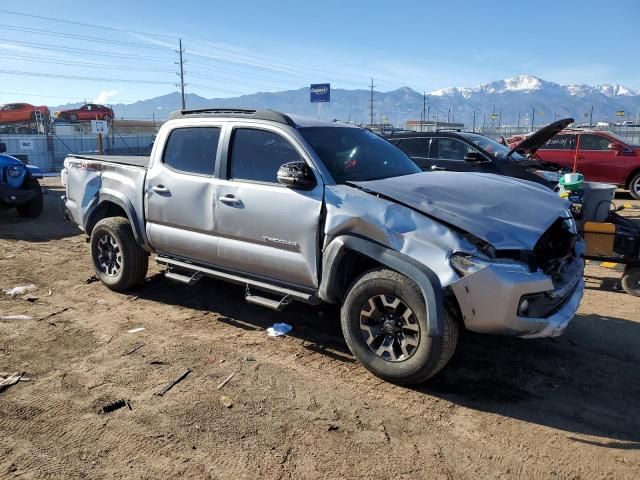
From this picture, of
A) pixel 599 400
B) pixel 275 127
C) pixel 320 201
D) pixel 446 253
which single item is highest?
pixel 275 127

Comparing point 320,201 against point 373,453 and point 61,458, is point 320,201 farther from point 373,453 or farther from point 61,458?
point 61,458

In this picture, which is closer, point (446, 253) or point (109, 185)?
point (446, 253)

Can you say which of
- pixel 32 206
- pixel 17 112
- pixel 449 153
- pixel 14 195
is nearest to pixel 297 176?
pixel 449 153

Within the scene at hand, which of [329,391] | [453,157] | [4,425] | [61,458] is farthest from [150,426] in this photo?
[453,157]

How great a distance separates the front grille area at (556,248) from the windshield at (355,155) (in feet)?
4.30

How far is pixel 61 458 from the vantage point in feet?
9.35

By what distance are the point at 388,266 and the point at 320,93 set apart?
165 feet

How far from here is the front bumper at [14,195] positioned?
943cm

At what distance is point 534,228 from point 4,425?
3.65 metres

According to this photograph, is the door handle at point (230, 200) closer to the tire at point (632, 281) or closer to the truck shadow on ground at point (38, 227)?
the tire at point (632, 281)

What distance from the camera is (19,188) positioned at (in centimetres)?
977

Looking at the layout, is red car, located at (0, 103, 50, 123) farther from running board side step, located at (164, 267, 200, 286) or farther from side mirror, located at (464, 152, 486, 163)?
running board side step, located at (164, 267, 200, 286)

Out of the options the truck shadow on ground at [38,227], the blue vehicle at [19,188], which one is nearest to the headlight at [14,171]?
the blue vehicle at [19,188]

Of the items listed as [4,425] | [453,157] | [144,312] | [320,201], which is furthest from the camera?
→ [453,157]
